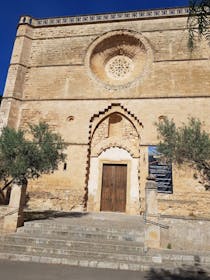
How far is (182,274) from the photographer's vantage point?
4508mm

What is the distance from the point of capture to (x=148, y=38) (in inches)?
520

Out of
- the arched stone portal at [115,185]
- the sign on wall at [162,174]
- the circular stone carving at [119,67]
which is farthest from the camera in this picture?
the circular stone carving at [119,67]

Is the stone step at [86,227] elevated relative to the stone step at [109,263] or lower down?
elevated

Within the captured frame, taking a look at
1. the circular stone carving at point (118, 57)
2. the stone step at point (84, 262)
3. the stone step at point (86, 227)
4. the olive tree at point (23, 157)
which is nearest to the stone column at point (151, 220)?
the stone step at point (86, 227)

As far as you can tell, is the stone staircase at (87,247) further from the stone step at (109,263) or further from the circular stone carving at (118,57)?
the circular stone carving at (118,57)

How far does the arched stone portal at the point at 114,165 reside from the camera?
1110 cm

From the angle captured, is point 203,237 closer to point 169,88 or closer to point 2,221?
point 2,221

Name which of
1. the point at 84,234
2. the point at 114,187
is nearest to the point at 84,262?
the point at 84,234

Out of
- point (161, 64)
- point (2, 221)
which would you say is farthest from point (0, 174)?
point (161, 64)

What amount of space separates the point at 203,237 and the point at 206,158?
2.34 metres

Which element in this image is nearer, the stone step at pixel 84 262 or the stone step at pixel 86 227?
the stone step at pixel 84 262

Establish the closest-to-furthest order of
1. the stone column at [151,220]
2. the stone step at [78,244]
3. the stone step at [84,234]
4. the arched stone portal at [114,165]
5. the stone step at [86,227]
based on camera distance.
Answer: the stone step at [78,244] < the stone column at [151,220] < the stone step at [84,234] < the stone step at [86,227] < the arched stone portal at [114,165]

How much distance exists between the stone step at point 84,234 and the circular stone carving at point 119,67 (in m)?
9.73

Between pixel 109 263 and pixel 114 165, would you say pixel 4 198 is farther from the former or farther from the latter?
pixel 109 263
